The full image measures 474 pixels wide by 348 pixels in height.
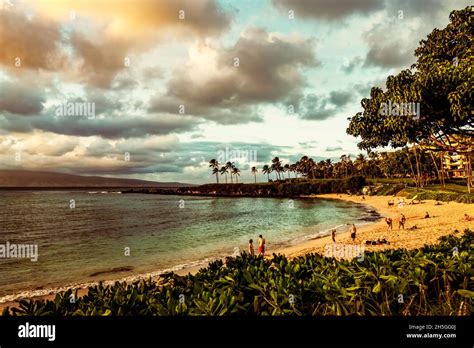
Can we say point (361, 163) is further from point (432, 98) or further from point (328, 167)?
point (432, 98)

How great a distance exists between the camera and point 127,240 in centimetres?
3822

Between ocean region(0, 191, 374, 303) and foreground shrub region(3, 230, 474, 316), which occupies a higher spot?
foreground shrub region(3, 230, 474, 316)

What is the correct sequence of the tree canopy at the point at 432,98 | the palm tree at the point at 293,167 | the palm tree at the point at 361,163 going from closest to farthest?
1. the tree canopy at the point at 432,98
2. the palm tree at the point at 361,163
3. the palm tree at the point at 293,167

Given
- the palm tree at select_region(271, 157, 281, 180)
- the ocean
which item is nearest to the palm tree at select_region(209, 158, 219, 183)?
the palm tree at select_region(271, 157, 281, 180)

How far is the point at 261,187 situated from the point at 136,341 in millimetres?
137407

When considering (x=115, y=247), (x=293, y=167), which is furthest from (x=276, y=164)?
(x=115, y=247)

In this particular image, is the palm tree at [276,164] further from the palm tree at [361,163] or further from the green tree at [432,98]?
the green tree at [432,98]

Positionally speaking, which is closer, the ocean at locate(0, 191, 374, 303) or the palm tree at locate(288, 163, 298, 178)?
the ocean at locate(0, 191, 374, 303)

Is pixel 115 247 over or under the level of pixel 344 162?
under

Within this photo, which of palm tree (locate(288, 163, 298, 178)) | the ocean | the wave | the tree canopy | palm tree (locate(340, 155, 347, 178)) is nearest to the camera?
the tree canopy

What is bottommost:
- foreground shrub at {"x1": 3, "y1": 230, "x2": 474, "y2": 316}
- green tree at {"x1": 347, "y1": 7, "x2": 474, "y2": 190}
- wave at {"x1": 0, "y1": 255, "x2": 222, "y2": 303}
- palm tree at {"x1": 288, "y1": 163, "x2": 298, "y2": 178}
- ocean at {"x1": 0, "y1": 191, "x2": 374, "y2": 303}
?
ocean at {"x1": 0, "y1": 191, "x2": 374, "y2": 303}

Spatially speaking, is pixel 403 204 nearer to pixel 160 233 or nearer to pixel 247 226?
pixel 247 226

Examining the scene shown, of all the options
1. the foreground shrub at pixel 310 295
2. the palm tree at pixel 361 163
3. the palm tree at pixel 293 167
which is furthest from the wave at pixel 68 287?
the palm tree at pixel 293 167

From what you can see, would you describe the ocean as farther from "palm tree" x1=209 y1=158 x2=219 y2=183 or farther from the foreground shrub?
"palm tree" x1=209 y1=158 x2=219 y2=183
